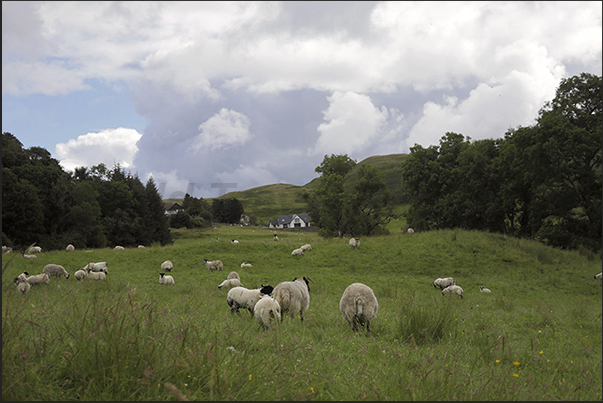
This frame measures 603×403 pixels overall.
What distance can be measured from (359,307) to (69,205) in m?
43.4

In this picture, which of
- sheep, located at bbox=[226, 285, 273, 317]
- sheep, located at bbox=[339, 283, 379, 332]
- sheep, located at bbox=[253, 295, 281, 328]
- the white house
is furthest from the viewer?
the white house

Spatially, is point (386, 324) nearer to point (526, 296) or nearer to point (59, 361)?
point (59, 361)

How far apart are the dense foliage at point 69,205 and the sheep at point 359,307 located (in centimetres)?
1470

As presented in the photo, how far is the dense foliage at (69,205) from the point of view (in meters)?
24.1

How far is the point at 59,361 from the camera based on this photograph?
3.64 metres

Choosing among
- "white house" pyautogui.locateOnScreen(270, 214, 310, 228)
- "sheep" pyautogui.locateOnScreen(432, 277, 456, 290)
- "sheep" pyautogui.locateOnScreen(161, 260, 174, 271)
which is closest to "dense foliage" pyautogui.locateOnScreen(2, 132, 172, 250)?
"sheep" pyautogui.locateOnScreen(161, 260, 174, 271)

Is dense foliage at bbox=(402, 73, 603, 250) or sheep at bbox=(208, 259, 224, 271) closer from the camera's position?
sheep at bbox=(208, 259, 224, 271)

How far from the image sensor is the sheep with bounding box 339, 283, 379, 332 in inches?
336

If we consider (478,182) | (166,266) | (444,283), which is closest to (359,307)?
(444,283)

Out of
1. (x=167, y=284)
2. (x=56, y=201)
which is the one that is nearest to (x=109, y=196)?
(x=56, y=201)

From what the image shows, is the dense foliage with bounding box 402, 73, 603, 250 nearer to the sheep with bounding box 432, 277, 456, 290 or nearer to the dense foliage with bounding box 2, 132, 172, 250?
the sheep with bounding box 432, 277, 456, 290

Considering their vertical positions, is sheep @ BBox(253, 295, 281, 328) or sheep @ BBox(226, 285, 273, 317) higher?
sheep @ BBox(253, 295, 281, 328)

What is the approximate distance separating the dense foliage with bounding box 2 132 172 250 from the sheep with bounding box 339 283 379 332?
14.7 meters

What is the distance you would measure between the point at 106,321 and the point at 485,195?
141 feet
